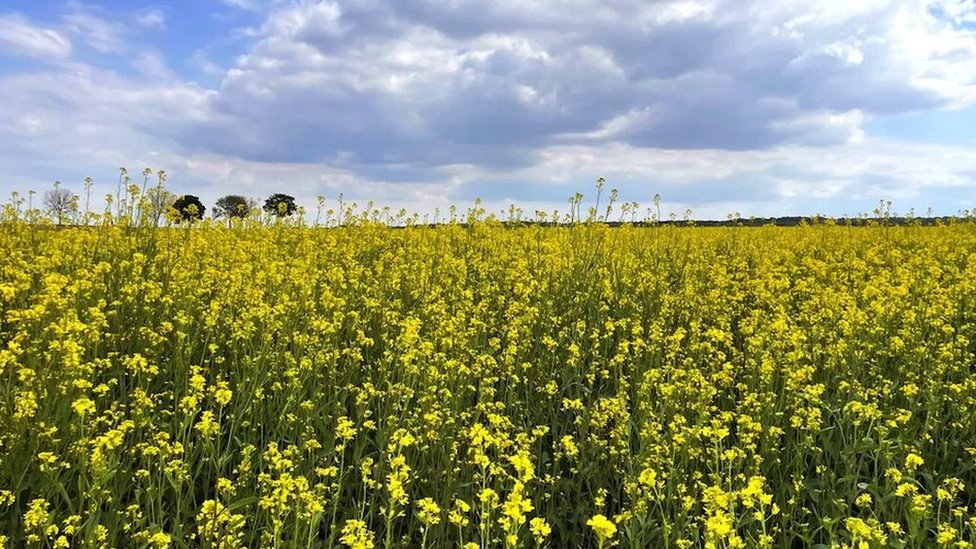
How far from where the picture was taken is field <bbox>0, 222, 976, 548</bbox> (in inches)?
113

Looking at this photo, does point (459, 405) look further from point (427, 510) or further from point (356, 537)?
point (356, 537)

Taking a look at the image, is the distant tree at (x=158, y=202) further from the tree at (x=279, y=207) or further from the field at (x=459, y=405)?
the tree at (x=279, y=207)

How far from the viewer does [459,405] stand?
3.95 metres

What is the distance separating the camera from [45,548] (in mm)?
3105

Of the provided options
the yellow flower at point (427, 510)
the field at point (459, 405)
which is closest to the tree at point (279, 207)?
the field at point (459, 405)

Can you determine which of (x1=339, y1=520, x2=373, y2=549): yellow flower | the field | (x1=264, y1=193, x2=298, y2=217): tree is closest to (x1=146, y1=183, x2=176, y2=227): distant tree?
the field

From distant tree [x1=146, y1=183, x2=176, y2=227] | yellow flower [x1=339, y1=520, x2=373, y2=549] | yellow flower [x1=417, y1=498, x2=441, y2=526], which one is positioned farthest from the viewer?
distant tree [x1=146, y1=183, x2=176, y2=227]

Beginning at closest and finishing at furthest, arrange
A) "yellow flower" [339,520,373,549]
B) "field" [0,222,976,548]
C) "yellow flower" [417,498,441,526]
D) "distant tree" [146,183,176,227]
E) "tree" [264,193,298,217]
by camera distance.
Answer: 1. "yellow flower" [339,520,373,549]
2. "yellow flower" [417,498,441,526]
3. "field" [0,222,976,548]
4. "distant tree" [146,183,176,227]
5. "tree" [264,193,298,217]

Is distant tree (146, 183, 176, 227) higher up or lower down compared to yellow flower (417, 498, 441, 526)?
higher up

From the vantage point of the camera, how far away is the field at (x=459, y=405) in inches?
113

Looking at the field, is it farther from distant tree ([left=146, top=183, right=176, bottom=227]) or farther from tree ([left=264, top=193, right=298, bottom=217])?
tree ([left=264, top=193, right=298, bottom=217])

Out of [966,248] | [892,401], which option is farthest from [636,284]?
[966,248]

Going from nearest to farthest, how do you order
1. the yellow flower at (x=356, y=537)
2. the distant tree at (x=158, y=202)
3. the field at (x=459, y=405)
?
the yellow flower at (x=356, y=537) < the field at (x=459, y=405) < the distant tree at (x=158, y=202)

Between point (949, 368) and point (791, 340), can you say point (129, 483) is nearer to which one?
point (791, 340)
